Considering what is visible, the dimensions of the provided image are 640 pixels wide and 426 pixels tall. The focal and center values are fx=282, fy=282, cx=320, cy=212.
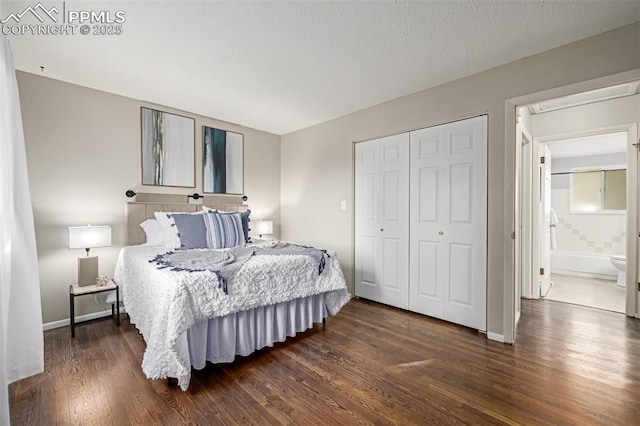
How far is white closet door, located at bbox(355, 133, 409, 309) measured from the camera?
Result: 131 inches

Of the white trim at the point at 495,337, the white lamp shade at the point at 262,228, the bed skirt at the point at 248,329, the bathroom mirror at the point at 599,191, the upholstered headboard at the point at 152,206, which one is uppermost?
the bathroom mirror at the point at 599,191

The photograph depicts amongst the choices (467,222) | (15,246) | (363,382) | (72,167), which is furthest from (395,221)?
(72,167)

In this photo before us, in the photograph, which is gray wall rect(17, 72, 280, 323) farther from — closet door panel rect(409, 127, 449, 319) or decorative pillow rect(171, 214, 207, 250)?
closet door panel rect(409, 127, 449, 319)

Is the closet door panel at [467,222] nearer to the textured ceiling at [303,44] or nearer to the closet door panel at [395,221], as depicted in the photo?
the closet door panel at [395,221]

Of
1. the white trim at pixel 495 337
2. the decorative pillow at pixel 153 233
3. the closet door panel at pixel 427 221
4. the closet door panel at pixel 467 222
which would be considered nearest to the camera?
the white trim at pixel 495 337

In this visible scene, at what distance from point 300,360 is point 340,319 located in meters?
0.93

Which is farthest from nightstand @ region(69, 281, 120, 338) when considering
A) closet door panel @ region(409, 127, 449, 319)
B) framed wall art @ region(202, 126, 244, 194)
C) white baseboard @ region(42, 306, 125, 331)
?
closet door panel @ region(409, 127, 449, 319)

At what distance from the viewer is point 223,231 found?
2975mm

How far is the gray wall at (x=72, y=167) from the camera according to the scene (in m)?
2.73

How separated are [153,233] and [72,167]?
1013 mm

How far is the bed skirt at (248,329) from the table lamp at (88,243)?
1583 mm

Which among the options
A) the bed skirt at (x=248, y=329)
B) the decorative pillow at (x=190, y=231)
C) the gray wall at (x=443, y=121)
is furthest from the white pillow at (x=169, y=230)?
the gray wall at (x=443, y=121)

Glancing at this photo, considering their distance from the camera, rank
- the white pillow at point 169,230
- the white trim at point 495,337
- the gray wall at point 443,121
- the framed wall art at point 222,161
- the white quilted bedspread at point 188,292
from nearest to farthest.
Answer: the white quilted bedspread at point 188,292
the gray wall at point 443,121
the white trim at point 495,337
the white pillow at point 169,230
the framed wall art at point 222,161

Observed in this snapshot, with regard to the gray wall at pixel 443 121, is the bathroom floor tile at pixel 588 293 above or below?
below
